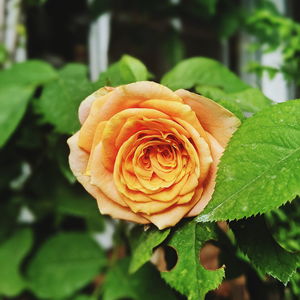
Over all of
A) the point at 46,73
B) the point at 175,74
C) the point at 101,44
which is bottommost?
the point at 101,44

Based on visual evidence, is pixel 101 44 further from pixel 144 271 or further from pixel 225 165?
pixel 225 165

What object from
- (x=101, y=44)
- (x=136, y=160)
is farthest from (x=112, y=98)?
(x=101, y=44)

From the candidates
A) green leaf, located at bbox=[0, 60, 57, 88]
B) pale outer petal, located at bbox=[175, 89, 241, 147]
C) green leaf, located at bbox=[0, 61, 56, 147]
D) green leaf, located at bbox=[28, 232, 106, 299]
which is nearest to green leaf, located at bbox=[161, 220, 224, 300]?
pale outer petal, located at bbox=[175, 89, 241, 147]

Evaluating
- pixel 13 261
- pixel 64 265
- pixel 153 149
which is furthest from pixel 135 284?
pixel 153 149

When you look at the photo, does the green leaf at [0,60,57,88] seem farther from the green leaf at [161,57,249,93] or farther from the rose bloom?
the rose bloom

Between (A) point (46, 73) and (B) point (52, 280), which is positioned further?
(B) point (52, 280)

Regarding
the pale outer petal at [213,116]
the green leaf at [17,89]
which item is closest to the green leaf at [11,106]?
the green leaf at [17,89]
